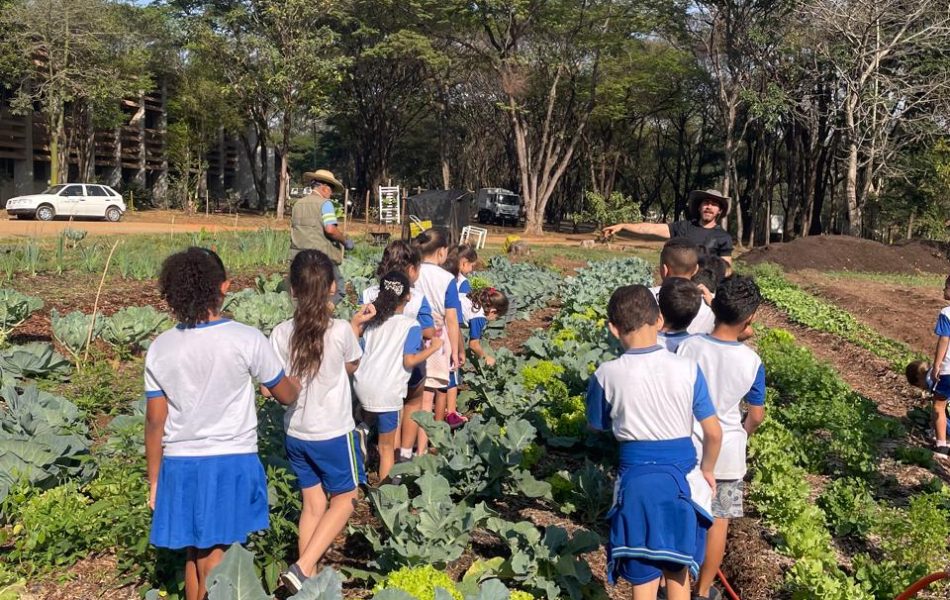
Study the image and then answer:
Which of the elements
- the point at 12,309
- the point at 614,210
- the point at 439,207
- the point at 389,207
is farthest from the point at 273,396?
the point at 614,210

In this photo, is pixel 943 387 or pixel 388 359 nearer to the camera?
pixel 388 359

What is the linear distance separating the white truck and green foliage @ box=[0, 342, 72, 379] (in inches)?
1504

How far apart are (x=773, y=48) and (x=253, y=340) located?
3056 centimetres

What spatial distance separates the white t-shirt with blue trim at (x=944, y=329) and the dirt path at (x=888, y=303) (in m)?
4.99

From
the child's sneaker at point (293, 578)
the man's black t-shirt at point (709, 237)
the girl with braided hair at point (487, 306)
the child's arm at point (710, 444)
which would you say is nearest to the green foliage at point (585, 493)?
the child's arm at point (710, 444)

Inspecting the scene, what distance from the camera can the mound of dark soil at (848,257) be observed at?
72.8ft

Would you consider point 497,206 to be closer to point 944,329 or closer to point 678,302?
point 944,329

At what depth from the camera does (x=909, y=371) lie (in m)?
7.86

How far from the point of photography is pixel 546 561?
3.84 metres

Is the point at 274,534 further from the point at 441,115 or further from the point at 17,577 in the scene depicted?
the point at 441,115

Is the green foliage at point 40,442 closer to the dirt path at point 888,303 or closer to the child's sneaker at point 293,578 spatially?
the child's sneaker at point 293,578

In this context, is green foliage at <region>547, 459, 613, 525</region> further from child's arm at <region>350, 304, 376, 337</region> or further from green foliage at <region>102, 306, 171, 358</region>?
green foliage at <region>102, 306, 171, 358</region>

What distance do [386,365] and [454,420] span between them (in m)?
1.61

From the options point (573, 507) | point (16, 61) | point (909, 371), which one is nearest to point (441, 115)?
point (16, 61)
